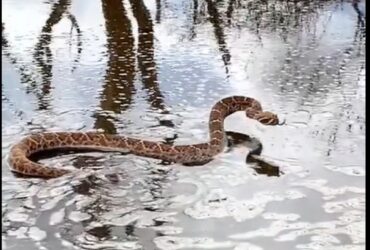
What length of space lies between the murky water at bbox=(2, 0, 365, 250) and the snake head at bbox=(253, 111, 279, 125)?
66 millimetres

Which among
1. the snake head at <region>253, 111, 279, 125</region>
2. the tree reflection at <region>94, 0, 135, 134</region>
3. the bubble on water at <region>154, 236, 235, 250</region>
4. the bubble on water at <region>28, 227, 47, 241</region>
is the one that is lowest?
the bubble on water at <region>154, 236, 235, 250</region>

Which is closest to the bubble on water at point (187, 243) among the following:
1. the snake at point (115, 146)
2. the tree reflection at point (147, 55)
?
the snake at point (115, 146)

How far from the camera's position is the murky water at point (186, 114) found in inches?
161

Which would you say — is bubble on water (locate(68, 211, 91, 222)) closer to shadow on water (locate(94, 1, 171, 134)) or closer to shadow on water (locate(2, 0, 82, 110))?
shadow on water (locate(94, 1, 171, 134))

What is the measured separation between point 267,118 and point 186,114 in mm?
741

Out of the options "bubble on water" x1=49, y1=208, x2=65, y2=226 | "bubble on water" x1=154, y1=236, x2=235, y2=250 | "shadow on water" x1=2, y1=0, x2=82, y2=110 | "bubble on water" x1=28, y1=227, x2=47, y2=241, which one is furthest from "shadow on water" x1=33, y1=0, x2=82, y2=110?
"bubble on water" x1=154, y1=236, x2=235, y2=250

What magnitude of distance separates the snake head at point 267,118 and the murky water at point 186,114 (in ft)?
0.22

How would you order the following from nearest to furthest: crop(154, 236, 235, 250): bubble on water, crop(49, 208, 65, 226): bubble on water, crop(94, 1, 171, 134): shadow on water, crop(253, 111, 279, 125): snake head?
crop(154, 236, 235, 250): bubble on water
crop(49, 208, 65, 226): bubble on water
crop(253, 111, 279, 125): snake head
crop(94, 1, 171, 134): shadow on water

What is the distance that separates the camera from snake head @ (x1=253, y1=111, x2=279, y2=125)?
5945 millimetres

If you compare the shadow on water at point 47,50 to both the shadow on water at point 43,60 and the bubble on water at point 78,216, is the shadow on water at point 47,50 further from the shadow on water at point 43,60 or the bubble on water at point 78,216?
the bubble on water at point 78,216

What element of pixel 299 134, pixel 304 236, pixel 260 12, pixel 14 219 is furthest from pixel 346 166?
pixel 260 12

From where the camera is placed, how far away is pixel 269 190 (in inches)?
185

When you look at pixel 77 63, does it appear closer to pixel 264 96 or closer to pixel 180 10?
pixel 264 96

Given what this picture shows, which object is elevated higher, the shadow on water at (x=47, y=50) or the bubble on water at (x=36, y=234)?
the shadow on water at (x=47, y=50)
